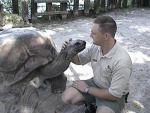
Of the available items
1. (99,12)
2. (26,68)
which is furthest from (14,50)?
(99,12)

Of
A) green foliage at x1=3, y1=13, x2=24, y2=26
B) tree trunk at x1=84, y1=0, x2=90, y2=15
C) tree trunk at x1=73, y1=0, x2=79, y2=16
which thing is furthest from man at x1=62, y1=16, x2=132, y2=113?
tree trunk at x1=84, y1=0, x2=90, y2=15

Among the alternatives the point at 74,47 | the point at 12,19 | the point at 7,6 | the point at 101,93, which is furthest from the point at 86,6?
the point at 101,93

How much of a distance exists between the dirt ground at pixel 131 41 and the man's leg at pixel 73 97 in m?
0.06

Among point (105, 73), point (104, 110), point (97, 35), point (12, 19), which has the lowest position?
point (104, 110)

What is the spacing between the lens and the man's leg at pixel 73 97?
308 cm

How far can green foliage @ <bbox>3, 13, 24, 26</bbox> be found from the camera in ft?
24.3

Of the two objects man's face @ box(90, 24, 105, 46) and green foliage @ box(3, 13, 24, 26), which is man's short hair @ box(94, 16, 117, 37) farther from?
green foliage @ box(3, 13, 24, 26)

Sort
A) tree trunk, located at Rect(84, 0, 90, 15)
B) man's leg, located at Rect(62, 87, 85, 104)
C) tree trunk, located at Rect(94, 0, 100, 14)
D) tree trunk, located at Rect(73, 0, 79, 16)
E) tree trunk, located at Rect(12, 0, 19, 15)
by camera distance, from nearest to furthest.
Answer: man's leg, located at Rect(62, 87, 85, 104) → tree trunk, located at Rect(12, 0, 19, 15) → tree trunk, located at Rect(73, 0, 79, 16) → tree trunk, located at Rect(84, 0, 90, 15) → tree trunk, located at Rect(94, 0, 100, 14)

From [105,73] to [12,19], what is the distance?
4.95 meters

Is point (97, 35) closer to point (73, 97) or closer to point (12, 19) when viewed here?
point (73, 97)

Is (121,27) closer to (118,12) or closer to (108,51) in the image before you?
(118,12)

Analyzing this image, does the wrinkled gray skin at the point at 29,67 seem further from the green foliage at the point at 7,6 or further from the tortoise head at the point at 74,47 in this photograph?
the green foliage at the point at 7,6

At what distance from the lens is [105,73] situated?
2900 mm

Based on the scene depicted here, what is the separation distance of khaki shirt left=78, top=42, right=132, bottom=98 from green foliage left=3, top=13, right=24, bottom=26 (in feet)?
15.1
